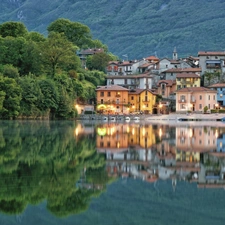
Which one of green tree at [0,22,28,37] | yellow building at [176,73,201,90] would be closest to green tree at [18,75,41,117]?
green tree at [0,22,28,37]

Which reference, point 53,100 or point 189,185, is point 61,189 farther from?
point 53,100

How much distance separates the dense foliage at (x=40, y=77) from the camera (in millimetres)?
63584

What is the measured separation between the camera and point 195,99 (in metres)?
90.1

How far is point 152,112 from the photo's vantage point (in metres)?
93.1

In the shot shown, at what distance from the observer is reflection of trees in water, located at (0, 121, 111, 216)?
38.8 feet

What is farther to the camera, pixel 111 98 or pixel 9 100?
pixel 111 98

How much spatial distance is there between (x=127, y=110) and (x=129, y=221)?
81.2m

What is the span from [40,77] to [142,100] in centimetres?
2177

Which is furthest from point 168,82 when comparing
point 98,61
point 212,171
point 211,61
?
point 212,171

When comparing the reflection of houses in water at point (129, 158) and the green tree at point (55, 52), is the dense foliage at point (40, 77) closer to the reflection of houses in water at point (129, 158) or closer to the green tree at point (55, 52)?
the green tree at point (55, 52)

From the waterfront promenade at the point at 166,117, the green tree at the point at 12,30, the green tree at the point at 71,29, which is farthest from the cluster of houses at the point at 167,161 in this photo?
the green tree at the point at 71,29

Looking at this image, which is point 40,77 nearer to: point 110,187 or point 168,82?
point 168,82

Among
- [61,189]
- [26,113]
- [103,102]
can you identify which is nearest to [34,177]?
[61,189]

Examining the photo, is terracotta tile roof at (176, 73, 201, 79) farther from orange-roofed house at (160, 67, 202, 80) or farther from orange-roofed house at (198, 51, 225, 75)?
orange-roofed house at (198, 51, 225, 75)
